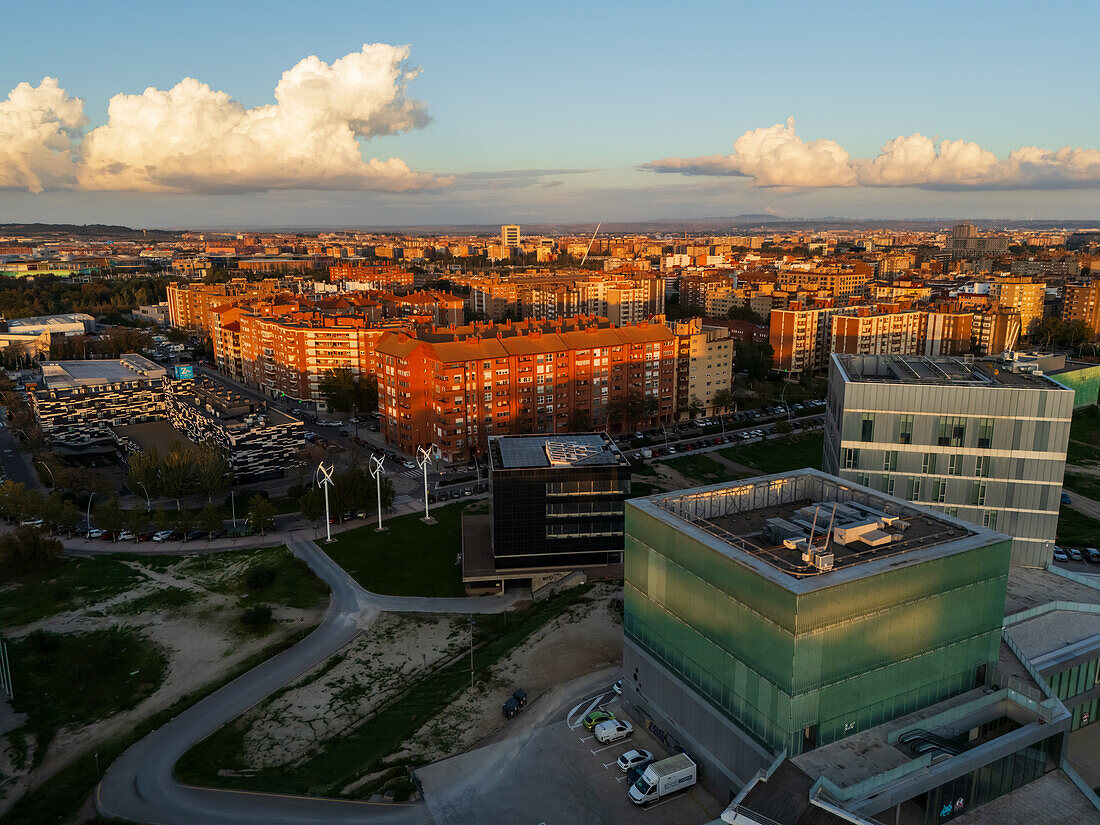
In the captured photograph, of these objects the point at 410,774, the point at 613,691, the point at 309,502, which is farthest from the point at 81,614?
the point at 613,691

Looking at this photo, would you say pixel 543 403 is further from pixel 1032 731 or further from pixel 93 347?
pixel 93 347

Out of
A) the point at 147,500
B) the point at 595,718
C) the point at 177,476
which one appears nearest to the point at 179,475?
the point at 177,476

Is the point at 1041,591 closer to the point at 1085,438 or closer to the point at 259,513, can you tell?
the point at 259,513

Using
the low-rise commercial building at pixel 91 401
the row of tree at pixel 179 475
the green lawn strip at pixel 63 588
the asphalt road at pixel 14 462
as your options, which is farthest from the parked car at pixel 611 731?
the low-rise commercial building at pixel 91 401

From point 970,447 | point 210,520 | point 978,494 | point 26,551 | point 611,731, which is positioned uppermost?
point 970,447

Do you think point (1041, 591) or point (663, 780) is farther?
point (1041, 591)

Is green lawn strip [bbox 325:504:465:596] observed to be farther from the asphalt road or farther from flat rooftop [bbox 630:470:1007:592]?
the asphalt road
